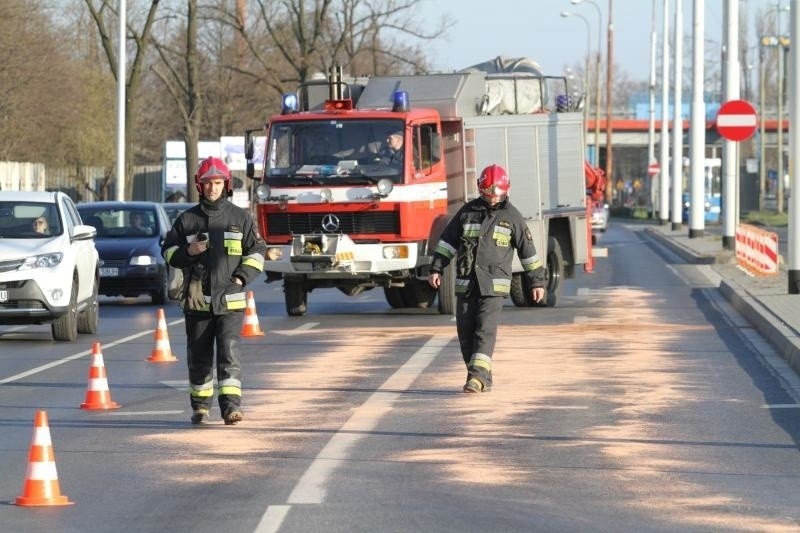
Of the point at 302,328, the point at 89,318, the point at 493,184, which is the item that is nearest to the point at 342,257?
the point at 302,328

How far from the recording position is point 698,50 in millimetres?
48656

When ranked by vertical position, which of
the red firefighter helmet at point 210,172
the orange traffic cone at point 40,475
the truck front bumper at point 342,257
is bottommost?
the orange traffic cone at point 40,475

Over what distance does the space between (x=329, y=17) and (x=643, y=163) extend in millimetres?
86265

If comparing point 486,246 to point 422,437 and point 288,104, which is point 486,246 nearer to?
point 422,437

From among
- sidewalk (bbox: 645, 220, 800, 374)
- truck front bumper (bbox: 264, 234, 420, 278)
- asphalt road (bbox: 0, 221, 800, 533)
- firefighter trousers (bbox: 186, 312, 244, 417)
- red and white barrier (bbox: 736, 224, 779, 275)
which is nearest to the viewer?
asphalt road (bbox: 0, 221, 800, 533)

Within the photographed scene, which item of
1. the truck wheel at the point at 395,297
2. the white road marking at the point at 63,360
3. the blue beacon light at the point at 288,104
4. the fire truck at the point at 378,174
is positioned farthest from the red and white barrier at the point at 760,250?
the white road marking at the point at 63,360

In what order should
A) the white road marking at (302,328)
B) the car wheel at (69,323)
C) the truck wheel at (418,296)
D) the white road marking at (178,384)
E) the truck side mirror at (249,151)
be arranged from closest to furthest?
1. the white road marking at (178,384)
2. the car wheel at (69,323)
3. the white road marking at (302,328)
4. the truck side mirror at (249,151)
5. the truck wheel at (418,296)

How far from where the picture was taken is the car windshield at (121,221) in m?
28.4

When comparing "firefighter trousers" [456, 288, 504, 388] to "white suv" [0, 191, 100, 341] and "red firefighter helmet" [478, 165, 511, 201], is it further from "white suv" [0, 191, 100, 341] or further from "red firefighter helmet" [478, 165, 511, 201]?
"white suv" [0, 191, 100, 341]

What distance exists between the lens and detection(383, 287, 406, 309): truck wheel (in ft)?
84.9

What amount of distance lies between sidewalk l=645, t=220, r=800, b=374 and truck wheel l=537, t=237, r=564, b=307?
2.48 meters

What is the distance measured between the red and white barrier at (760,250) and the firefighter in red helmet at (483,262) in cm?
1763

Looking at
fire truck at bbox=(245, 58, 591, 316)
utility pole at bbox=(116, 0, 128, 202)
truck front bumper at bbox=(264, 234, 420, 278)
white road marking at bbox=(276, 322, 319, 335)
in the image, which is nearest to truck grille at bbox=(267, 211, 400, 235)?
fire truck at bbox=(245, 58, 591, 316)

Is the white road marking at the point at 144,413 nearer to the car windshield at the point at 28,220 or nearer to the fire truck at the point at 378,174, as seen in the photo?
the car windshield at the point at 28,220
